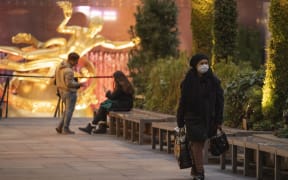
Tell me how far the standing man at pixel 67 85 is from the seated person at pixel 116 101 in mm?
742

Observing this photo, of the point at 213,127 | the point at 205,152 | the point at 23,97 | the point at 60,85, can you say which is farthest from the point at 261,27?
the point at 213,127

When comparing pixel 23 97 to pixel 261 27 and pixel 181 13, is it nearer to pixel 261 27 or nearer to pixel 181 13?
pixel 181 13

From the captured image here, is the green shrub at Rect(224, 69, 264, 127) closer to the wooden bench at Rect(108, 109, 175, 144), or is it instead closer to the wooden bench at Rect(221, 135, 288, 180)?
the wooden bench at Rect(108, 109, 175, 144)

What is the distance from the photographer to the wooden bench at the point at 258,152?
1223 cm

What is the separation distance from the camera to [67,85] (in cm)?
1973

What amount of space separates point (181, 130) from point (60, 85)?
25.2 feet

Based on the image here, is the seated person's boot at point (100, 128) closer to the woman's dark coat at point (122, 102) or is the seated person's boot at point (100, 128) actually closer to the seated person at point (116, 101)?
the seated person at point (116, 101)

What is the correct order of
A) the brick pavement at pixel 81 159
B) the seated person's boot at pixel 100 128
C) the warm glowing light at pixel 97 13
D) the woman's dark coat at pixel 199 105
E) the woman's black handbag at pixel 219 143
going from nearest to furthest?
the woman's dark coat at pixel 199 105
the woman's black handbag at pixel 219 143
the brick pavement at pixel 81 159
the seated person's boot at pixel 100 128
the warm glowing light at pixel 97 13

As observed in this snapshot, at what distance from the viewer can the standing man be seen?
19650mm

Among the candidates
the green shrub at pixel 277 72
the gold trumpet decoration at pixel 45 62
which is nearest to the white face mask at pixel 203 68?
the green shrub at pixel 277 72

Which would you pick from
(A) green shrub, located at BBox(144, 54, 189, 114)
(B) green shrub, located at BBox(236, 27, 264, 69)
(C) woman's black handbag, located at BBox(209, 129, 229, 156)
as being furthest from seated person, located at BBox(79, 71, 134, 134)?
(B) green shrub, located at BBox(236, 27, 264, 69)

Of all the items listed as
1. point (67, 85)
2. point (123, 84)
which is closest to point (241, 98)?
point (123, 84)

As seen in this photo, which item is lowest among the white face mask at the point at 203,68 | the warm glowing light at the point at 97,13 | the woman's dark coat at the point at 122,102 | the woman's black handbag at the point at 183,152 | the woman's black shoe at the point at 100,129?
the woman's black shoe at the point at 100,129

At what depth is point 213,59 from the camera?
21.4 metres
